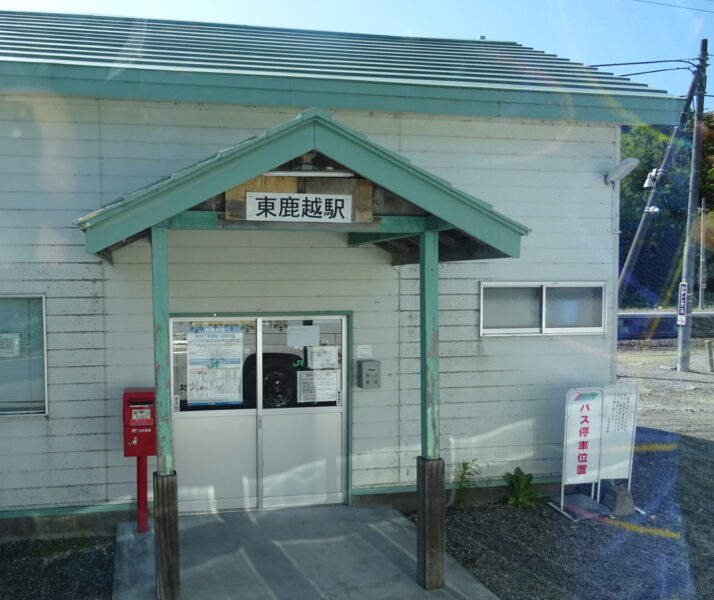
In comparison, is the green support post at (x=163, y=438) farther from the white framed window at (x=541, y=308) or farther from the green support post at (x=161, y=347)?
the white framed window at (x=541, y=308)

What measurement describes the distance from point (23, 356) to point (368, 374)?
328 cm

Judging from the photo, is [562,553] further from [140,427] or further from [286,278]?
[140,427]

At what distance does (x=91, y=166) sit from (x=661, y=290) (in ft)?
121

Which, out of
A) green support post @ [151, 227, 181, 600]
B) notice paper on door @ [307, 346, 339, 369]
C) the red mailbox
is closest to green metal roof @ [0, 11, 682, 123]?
green support post @ [151, 227, 181, 600]

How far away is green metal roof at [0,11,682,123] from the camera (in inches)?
233

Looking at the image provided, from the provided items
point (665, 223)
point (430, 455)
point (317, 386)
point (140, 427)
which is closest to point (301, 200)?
point (430, 455)

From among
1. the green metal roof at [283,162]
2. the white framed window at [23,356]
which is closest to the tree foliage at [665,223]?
the green metal roof at [283,162]

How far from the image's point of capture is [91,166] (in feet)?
20.1

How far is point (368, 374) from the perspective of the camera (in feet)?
21.6

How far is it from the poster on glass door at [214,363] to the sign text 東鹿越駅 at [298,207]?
208 centimetres

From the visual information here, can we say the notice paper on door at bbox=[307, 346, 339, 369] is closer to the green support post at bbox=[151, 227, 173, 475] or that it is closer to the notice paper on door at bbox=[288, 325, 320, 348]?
the notice paper on door at bbox=[288, 325, 320, 348]

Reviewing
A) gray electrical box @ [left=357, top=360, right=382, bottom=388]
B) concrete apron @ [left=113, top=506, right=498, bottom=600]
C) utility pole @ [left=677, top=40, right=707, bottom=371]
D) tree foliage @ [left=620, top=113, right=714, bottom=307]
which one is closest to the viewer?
concrete apron @ [left=113, top=506, right=498, bottom=600]

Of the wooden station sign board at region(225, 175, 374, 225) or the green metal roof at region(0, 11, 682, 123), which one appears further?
the green metal roof at region(0, 11, 682, 123)

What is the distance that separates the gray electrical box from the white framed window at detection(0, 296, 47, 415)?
299cm
